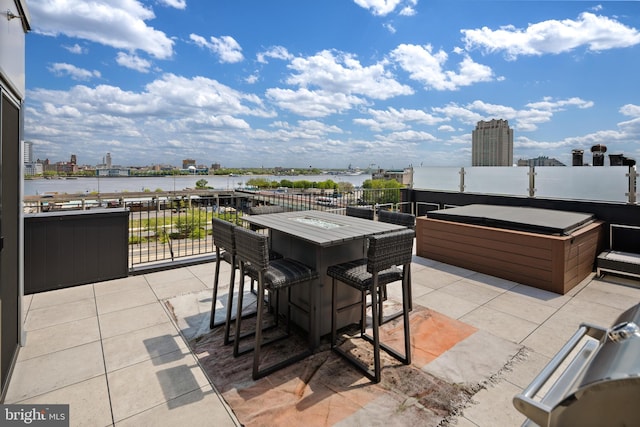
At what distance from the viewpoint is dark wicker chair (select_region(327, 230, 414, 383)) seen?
7.61 feet

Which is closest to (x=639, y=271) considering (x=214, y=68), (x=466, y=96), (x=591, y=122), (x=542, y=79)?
(x=591, y=122)

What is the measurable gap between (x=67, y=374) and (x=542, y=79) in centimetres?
1133

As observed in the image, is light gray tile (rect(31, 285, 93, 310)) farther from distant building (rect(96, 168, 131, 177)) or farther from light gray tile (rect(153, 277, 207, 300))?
distant building (rect(96, 168, 131, 177))

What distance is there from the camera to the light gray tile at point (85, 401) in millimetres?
1979

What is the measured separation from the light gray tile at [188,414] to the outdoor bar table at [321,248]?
0.94 metres

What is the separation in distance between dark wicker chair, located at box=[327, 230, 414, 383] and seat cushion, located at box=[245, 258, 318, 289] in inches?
8.0

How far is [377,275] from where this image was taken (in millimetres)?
2428

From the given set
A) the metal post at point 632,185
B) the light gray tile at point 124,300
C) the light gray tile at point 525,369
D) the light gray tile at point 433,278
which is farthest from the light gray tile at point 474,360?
the metal post at point 632,185

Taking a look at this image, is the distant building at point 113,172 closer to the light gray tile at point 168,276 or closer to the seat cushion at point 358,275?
the light gray tile at point 168,276

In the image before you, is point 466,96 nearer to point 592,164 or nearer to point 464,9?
point 464,9

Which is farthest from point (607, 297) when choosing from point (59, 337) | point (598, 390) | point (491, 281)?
point (59, 337)

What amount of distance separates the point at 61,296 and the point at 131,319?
1.40 meters

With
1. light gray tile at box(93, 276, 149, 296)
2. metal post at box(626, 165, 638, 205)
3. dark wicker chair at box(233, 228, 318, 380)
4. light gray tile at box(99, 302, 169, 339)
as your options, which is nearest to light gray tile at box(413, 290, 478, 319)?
dark wicker chair at box(233, 228, 318, 380)

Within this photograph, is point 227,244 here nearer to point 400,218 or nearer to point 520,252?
point 400,218
